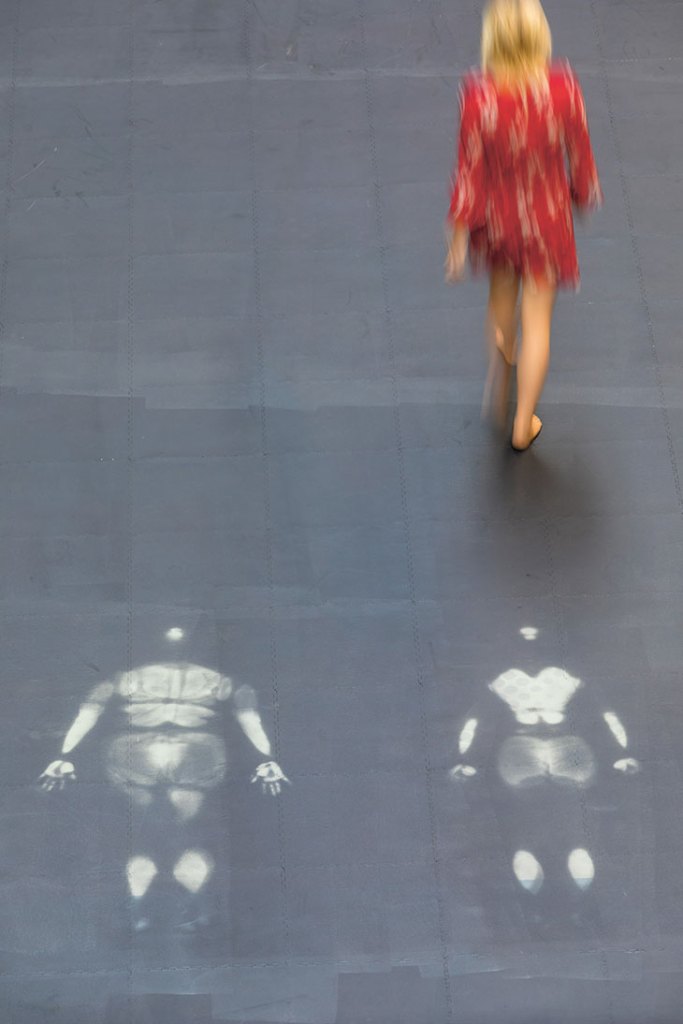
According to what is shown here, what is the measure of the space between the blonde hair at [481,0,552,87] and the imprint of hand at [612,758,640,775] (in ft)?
4.88

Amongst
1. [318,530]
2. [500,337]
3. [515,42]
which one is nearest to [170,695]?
[318,530]

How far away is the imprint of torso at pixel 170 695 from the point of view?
293 cm

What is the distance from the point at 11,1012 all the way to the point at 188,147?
7.79 feet

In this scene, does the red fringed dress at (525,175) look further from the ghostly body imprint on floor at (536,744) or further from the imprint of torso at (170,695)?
the imprint of torso at (170,695)

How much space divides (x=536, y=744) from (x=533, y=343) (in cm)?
94

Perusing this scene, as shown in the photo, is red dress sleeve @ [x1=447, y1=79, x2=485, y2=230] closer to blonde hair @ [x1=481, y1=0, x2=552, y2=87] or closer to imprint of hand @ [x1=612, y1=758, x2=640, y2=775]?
blonde hair @ [x1=481, y1=0, x2=552, y2=87]

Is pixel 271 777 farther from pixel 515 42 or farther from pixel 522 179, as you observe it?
pixel 515 42

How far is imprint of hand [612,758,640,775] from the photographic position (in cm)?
286

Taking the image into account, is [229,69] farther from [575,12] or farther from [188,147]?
[575,12]

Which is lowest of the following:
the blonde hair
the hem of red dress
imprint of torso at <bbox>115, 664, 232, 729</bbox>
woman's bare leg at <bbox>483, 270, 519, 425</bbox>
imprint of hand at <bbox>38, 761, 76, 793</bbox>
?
imprint of hand at <bbox>38, 761, 76, 793</bbox>

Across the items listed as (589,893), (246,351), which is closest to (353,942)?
(589,893)

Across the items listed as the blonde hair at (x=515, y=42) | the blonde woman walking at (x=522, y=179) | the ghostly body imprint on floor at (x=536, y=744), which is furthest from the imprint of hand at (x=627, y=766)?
the blonde hair at (x=515, y=42)

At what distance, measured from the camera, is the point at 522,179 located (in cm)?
293

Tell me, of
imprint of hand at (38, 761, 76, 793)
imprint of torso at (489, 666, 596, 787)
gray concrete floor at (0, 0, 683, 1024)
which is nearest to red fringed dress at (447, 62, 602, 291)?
gray concrete floor at (0, 0, 683, 1024)
